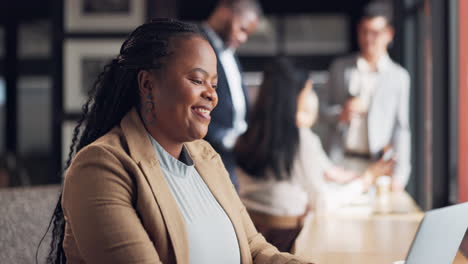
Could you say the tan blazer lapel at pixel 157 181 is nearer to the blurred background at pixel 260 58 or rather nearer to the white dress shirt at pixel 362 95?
the blurred background at pixel 260 58

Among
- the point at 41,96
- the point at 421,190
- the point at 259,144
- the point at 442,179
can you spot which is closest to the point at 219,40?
the point at 259,144

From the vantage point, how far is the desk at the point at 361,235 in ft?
6.32

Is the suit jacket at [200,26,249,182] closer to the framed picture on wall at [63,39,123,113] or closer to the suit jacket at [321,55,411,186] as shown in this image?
the suit jacket at [321,55,411,186]

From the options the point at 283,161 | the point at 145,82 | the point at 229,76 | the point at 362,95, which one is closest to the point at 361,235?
the point at 283,161

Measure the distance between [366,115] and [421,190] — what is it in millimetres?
756

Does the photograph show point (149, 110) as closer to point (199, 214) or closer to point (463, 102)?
point (199, 214)

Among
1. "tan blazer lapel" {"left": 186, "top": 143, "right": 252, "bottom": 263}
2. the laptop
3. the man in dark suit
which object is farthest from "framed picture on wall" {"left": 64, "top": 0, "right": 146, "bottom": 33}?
Answer: the laptop

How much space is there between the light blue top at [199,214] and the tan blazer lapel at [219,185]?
0.01 metres

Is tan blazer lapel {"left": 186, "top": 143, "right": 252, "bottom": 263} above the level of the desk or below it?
above

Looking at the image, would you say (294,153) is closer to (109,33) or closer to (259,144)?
(259,144)

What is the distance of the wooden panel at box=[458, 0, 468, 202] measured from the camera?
281 cm

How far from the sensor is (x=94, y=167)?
1.19m

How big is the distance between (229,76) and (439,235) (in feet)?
6.29

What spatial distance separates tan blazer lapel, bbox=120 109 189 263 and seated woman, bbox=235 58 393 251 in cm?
178
